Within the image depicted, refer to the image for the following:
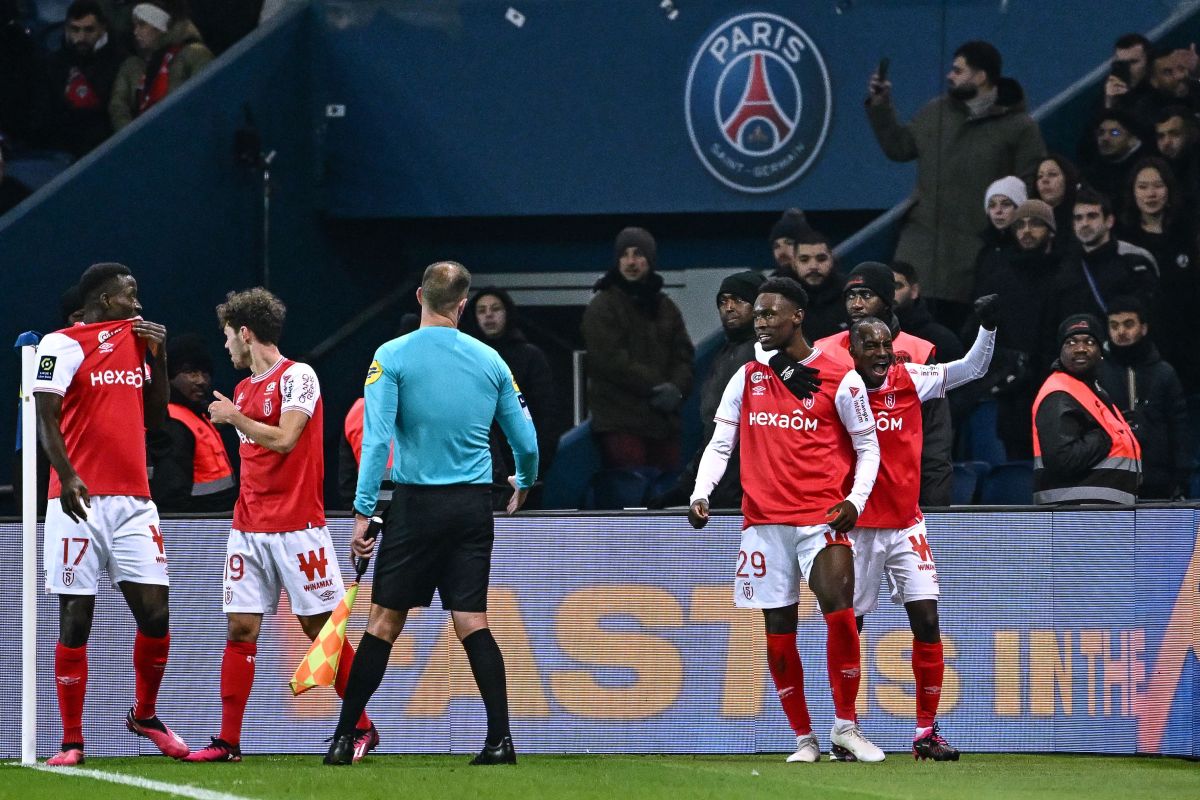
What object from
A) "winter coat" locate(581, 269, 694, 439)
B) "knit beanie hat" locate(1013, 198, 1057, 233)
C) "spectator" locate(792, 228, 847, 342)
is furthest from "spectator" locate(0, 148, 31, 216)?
"knit beanie hat" locate(1013, 198, 1057, 233)

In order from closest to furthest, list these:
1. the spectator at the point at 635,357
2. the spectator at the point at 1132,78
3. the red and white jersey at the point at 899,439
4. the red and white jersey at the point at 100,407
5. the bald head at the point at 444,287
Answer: the bald head at the point at 444,287
the red and white jersey at the point at 100,407
the red and white jersey at the point at 899,439
the spectator at the point at 635,357
the spectator at the point at 1132,78

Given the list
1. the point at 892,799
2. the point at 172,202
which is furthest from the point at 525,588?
the point at 172,202

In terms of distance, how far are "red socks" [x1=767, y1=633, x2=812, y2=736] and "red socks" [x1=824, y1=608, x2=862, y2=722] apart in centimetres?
14

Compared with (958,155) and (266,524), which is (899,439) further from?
(958,155)

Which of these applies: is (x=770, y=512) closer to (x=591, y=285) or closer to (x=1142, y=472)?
(x=1142, y=472)

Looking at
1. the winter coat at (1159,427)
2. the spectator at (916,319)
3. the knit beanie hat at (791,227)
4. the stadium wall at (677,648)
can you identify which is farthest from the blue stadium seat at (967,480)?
the stadium wall at (677,648)

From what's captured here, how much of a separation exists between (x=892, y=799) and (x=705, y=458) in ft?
6.95

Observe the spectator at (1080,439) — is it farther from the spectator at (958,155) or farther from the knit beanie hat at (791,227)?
the spectator at (958,155)

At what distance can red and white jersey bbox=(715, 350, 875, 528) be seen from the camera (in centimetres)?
814

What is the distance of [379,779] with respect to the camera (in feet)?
23.2

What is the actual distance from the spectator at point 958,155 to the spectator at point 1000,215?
43cm

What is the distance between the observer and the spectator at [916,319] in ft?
34.5

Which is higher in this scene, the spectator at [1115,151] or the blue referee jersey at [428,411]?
the spectator at [1115,151]

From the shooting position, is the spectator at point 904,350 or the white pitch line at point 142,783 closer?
the white pitch line at point 142,783
